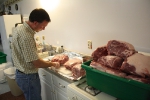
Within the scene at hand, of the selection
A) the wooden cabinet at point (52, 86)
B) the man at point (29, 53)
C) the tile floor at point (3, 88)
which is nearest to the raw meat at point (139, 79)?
the wooden cabinet at point (52, 86)

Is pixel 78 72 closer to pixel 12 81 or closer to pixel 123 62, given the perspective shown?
pixel 123 62

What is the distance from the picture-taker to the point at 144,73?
0.79 metres

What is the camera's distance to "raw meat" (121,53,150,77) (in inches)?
31.5

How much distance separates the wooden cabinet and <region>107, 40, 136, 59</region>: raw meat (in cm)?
62

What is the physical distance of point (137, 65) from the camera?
2.74 ft

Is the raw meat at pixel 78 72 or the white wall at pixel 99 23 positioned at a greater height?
the white wall at pixel 99 23

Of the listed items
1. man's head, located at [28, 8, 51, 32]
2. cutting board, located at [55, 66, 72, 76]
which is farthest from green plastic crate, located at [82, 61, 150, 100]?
man's head, located at [28, 8, 51, 32]

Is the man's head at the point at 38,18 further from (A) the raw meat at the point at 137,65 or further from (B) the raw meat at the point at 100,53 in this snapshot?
(A) the raw meat at the point at 137,65

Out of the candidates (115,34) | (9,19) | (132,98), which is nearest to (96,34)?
(115,34)

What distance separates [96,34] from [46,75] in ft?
2.92

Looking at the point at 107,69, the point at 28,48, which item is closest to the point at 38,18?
the point at 28,48

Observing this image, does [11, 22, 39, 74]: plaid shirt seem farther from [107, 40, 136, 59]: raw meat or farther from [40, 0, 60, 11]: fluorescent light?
[40, 0, 60, 11]: fluorescent light

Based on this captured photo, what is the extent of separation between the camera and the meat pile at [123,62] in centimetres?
81

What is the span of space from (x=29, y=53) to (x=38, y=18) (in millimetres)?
383
